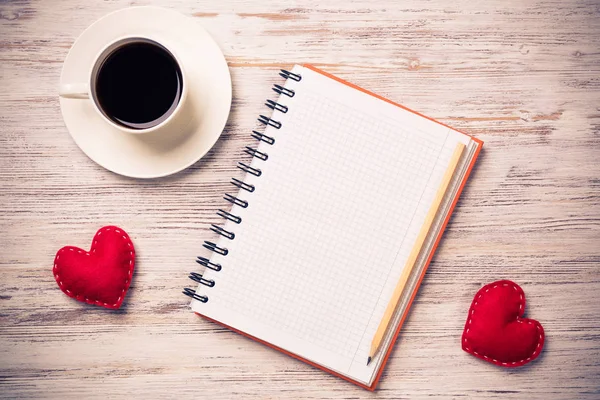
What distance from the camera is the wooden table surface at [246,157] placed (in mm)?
820

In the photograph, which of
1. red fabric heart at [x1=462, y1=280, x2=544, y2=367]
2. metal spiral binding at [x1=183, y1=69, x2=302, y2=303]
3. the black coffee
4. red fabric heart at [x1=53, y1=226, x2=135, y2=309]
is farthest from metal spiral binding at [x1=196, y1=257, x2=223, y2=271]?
red fabric heart at [x1=462, y1=280, x2=544, y2=367]

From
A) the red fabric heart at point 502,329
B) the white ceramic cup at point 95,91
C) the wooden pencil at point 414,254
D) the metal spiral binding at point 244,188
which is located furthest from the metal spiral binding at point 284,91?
the red fabric heart at point 502,329

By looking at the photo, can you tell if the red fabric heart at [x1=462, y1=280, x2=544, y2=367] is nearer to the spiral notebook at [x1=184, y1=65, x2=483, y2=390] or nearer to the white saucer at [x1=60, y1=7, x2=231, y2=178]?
the spiral notebook at [x1=184, y1=65, x2=483, y2=390]

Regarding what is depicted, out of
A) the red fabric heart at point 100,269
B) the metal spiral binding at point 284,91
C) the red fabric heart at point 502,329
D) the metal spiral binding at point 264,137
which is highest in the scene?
the metal spiral binding at point 284,91

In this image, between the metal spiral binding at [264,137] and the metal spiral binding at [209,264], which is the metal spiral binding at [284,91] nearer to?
the metal spiral binding at [264,137]

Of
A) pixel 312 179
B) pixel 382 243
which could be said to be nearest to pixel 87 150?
pixel 312 179

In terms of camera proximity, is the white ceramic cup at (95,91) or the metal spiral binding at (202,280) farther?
the metal spiral binding at (202,280)

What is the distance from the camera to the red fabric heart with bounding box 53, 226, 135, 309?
0.80 m

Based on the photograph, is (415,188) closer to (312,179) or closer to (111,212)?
(312,179)

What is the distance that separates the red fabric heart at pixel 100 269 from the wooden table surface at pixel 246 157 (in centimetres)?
2

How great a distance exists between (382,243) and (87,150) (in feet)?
1.53

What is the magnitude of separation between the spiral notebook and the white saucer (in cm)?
8

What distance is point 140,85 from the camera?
73 centimetres

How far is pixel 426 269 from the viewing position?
0.81 m
